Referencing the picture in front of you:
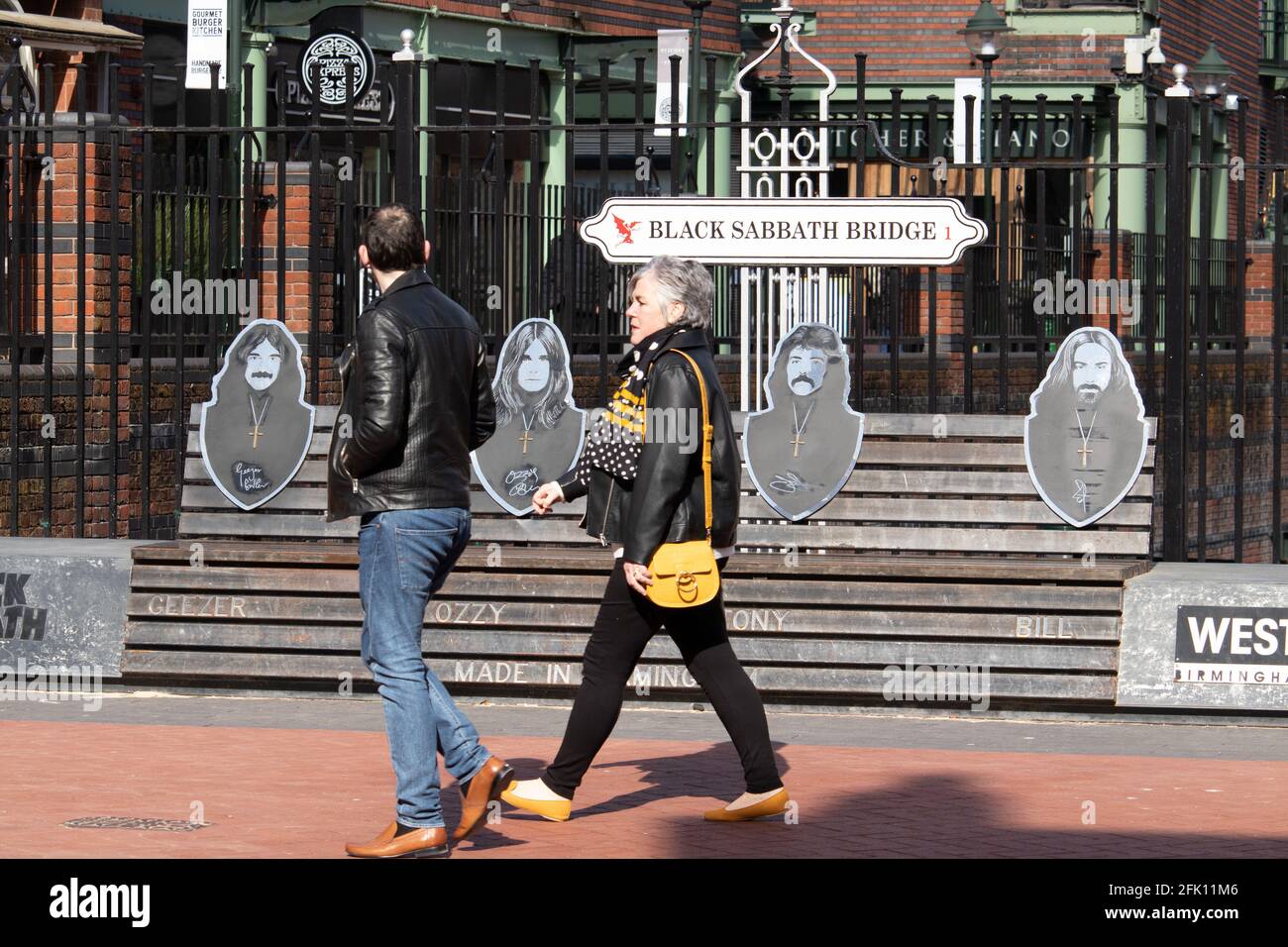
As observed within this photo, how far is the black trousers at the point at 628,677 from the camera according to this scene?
721 cm

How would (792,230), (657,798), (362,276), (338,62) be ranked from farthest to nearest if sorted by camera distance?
1. (338,62)
2. (362,276)
3. (792,230)
4. (657,798)

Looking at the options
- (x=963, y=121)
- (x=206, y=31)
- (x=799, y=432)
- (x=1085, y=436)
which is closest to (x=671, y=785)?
(x=799, y=432)

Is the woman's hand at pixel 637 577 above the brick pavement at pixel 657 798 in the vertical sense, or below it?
above

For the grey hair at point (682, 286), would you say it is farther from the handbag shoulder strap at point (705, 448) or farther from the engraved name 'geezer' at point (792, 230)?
the engraved name 'geezer' at point (792, 230)

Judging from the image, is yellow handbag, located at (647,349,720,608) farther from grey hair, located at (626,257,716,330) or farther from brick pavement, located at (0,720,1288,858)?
brick pavement, located at (0,720,1288,858)

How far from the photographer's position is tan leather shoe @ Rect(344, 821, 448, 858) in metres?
6.46

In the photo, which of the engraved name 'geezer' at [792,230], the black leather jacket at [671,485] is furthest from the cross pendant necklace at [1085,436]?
the black leather jacket at [671,485]

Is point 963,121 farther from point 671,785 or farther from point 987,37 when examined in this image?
point 671,785

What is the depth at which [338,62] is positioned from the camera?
19.7 m

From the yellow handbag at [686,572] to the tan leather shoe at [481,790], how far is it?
2.47ft

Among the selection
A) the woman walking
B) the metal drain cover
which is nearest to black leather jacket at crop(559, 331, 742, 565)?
the woman walking

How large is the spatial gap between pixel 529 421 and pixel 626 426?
10.5 feet

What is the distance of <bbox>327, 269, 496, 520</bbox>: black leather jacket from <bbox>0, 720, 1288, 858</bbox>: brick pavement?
1107 mm

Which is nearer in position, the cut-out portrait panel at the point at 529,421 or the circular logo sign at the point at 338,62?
the cut-out portrait panel at the point at 529,421
